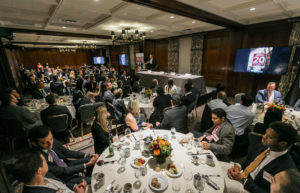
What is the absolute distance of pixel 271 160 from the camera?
4.64 ft

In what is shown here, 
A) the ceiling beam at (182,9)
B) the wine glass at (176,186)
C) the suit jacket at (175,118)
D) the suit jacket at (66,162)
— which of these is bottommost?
the suit jacket at (66,162)

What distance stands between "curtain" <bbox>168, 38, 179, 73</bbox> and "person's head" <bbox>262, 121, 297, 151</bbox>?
8.04 meters

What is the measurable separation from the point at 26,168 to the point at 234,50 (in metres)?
7.78

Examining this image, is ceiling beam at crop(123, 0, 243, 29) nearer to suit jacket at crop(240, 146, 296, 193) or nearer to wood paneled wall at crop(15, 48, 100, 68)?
suit jacket at crop(240, 146, 296, 193)

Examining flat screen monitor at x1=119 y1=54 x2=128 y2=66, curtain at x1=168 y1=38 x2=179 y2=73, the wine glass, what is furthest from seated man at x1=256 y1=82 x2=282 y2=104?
flat screen monitor at x1=119 y1=54 x2=128 y2=66

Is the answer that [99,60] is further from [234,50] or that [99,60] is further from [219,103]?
[219,103]

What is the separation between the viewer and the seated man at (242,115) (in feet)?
7.96

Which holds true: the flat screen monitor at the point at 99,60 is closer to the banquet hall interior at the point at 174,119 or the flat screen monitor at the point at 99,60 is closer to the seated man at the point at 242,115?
the banquet hall interior at the point at 174,119

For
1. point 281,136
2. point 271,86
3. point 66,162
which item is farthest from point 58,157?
point 271,86

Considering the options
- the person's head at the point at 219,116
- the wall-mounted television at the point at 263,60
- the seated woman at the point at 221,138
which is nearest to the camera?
the seated woman at the point at 221,138

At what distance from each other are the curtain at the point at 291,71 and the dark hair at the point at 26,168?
7.12 metres

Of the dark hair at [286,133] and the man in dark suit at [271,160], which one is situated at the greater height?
the dark hair at [286,133]

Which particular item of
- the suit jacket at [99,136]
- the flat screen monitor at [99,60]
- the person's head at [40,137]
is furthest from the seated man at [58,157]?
the flat screen monitor at [99,60]

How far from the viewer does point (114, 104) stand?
11.5 ft
